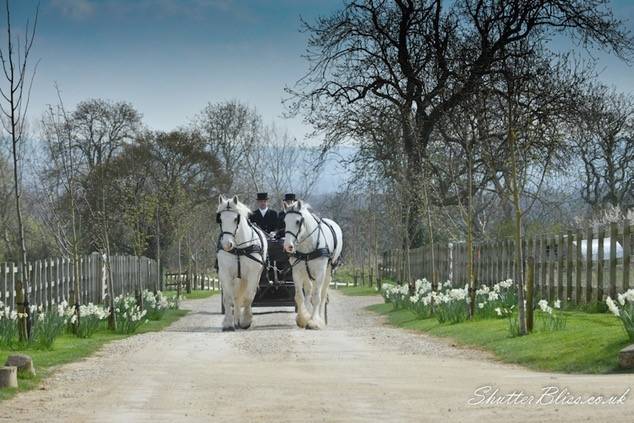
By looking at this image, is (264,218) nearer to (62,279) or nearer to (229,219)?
(229,219)

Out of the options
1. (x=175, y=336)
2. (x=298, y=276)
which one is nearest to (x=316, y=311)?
(x=298, y=276)

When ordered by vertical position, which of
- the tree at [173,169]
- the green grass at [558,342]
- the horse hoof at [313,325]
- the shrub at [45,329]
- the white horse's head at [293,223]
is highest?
the tree at [173,169]

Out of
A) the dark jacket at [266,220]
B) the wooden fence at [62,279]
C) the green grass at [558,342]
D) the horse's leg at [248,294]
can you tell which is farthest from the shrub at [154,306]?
the green grass at [558,342]

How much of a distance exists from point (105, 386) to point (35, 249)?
55.3 metres

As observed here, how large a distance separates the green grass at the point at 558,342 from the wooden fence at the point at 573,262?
0.93m

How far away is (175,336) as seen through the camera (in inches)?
858

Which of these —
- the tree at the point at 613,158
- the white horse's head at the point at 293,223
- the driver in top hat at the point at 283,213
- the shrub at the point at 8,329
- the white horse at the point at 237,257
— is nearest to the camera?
the shrub at the point at 8,329

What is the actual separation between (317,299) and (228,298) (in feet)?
6.09

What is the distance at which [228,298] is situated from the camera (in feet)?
75.5

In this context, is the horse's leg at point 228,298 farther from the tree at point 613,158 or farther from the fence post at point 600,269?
the tree at point 613,158

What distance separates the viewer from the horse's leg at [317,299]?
76.8 ft

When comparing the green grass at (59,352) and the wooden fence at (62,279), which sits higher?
the wooden fence at (62,279)

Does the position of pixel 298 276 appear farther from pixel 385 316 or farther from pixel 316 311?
pixel 385 316

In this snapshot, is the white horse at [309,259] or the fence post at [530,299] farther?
the white horse at [309,259]
